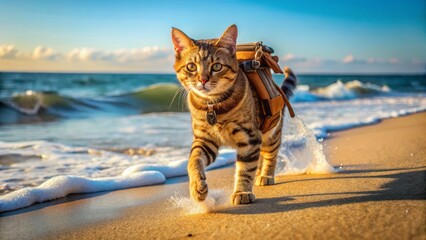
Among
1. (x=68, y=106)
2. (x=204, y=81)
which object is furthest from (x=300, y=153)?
(x=68, y=106)

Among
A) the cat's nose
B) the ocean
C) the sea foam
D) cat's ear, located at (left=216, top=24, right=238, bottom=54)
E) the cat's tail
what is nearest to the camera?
the cat's nose

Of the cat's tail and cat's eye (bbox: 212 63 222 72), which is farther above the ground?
cat's eye (bbox: 212 63 222 72)

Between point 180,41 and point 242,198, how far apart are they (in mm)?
1352

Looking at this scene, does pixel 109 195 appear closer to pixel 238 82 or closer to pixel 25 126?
pixel 238 82

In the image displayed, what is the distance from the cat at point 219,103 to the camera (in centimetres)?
351

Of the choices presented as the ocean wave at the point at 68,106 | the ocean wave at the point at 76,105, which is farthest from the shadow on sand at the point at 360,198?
the ocean wave at the point at 68,106

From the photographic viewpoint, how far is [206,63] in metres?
3.49

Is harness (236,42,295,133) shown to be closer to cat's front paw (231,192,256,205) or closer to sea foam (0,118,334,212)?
cat's front paw (231,192,256,205)

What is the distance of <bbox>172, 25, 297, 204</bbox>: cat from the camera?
3512mm

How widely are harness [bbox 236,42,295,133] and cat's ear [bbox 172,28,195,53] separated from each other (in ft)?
1.88

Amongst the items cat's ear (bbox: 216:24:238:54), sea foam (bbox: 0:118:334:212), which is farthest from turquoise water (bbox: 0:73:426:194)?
cat's ear (bbox: 216:24:238:54)

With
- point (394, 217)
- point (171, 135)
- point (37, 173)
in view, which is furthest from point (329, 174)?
point (171, 135)

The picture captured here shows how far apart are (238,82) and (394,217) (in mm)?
1589

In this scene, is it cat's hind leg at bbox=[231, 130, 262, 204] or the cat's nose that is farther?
cat's hind leg at bbox=[231, 130, 262, 204]
